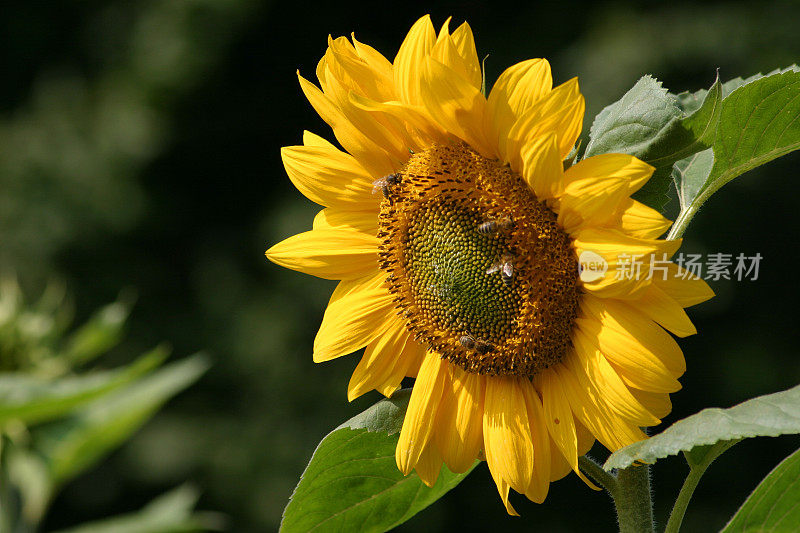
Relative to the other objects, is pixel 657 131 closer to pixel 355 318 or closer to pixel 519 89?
pixel 519 89

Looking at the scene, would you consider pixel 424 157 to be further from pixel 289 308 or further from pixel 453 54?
pixel 289 308

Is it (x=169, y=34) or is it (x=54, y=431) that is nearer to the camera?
(x=54, y=431)

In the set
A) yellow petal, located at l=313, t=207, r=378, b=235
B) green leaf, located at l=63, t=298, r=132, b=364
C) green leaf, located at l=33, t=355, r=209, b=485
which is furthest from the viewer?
green leaf, located at l=63, t=298, r=132, b=364

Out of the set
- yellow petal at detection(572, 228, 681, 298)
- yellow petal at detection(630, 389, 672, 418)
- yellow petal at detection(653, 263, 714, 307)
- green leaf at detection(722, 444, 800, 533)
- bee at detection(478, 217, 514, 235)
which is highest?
bee at detection(478, 217, 514, 235)

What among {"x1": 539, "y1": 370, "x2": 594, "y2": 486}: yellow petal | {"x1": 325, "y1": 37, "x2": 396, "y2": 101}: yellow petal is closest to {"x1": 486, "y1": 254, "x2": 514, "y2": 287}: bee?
{"x1": 539, "y1": 370, "x2": 594, "y2": 486}: yellow petal

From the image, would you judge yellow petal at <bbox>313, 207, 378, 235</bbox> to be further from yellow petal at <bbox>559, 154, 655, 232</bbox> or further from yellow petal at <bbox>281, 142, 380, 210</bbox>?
yellow petal at <bbox>559, 154, 655, 232</bbox>

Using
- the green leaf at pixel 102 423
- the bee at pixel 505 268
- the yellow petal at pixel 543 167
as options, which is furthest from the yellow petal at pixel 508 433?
the green leaf at pixel 102 423

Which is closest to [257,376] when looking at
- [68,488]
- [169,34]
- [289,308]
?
[289,308]
